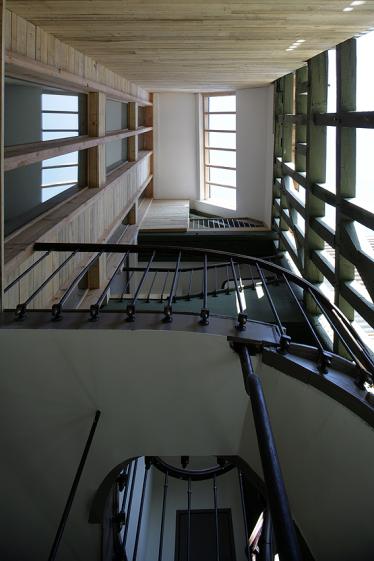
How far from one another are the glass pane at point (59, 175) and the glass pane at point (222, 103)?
5.35 meters

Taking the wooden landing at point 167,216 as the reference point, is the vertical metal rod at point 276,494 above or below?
below

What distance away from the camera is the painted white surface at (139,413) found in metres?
2.68

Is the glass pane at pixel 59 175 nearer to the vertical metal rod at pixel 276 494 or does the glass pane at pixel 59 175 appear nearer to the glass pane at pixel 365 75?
the glass pane at pixel 365 75

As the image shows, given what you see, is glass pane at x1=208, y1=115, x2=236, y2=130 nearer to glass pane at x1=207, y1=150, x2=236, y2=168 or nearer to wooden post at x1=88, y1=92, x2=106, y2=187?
glass pane at x1=207, y1=150, x2=236, y2=168

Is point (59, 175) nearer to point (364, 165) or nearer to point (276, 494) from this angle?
point (364, 165)

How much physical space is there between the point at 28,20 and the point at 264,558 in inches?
122

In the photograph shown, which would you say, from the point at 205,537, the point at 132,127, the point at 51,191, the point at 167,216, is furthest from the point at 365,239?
the point at 167,216

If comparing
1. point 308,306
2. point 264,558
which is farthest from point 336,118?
point 264,558

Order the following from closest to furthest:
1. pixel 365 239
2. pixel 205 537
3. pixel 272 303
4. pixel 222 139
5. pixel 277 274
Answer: pixel 272 303 < pixel 277 274 < pixel 365 239 < pixel 205 537 < pixel 222 139

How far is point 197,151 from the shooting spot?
10.7m

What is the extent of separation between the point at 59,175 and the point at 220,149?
6031 mm

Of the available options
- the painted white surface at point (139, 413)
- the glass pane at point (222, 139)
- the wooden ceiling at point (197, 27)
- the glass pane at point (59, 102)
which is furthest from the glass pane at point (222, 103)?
the painted white surface at point (139, 413)

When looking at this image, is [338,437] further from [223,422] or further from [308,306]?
[308,306]

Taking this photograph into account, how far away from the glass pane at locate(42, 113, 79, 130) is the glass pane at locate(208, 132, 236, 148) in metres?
5.27
